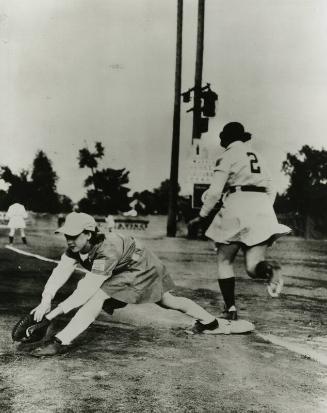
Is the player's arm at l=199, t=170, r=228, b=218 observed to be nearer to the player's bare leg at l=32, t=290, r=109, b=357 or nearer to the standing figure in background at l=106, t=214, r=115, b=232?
the player's bare leg at l=32, t=290, r=109, b=357

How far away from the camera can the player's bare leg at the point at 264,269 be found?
409cm

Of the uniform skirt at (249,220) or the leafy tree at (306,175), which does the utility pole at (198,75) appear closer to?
the leafy tree at (306,175)

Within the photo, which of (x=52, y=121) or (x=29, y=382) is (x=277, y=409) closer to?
(x=29, y=382)

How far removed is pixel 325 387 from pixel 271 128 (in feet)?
9.20

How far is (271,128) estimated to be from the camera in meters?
5.12

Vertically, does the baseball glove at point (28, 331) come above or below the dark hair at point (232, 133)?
below

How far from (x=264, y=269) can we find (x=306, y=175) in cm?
Answer: 423

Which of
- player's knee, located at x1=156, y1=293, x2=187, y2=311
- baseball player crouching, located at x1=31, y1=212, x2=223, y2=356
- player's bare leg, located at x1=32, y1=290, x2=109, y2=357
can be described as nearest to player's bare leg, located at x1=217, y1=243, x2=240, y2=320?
baseball player crouching, located at x1=31, y1=212, x2=223, y2=356

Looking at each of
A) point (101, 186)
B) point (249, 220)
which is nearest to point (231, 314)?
point (249, 220)

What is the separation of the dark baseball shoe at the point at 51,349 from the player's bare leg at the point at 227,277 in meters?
1.50

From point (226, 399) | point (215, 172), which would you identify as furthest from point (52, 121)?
point (226, 399)

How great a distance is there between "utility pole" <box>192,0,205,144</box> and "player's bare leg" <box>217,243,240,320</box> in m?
2.31

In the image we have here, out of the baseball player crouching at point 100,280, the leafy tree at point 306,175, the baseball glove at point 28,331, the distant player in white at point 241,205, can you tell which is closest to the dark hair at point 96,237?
the baseball player crouching at point 100,280

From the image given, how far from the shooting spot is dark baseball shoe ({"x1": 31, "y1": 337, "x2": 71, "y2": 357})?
312 cm
